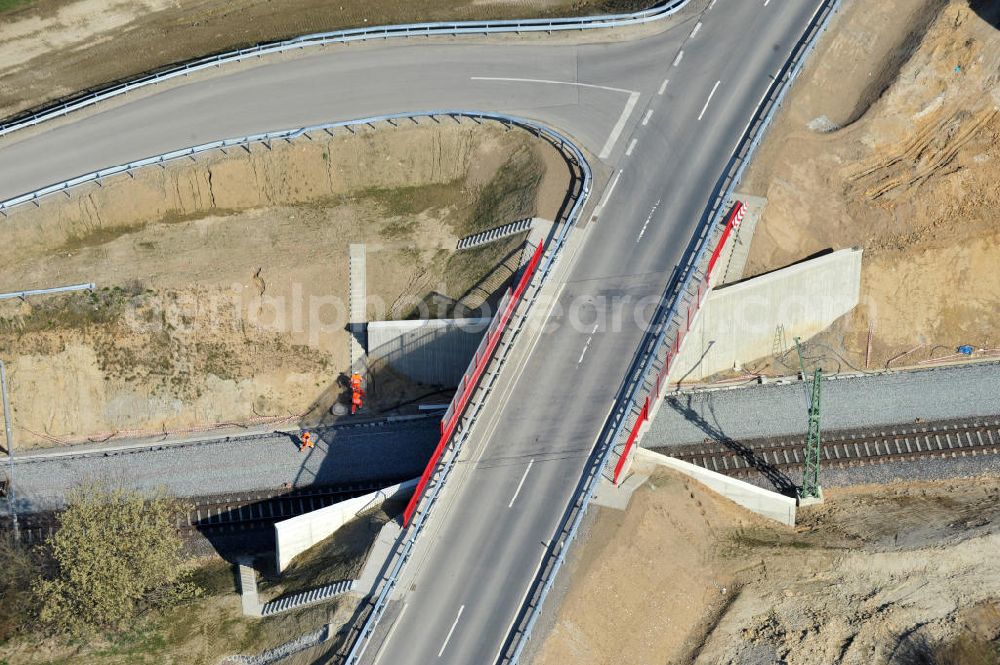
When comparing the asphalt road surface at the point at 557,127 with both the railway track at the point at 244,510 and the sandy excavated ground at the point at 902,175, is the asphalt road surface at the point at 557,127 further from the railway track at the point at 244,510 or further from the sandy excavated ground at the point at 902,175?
the railway track at the point at 244,510

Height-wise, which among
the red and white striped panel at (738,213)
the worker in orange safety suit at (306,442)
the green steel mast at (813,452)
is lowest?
the worker in orange safety suit at (306,442)

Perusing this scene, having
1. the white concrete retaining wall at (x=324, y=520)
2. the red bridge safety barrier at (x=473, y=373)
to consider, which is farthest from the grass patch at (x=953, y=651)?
the white concrete retaining wall at (x=324, y=520)

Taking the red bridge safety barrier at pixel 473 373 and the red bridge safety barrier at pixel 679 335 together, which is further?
the red bridge safety barrier at pixel 679 335

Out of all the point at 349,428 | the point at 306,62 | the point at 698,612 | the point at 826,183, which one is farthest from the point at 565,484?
the point at 306,62

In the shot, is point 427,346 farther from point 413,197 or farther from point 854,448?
point 854,448

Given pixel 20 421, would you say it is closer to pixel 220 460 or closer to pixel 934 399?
pixel 220 460

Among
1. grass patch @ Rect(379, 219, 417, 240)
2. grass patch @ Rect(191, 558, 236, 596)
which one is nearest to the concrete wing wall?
grass patch @ Rect(379, 219, 417, 240)
